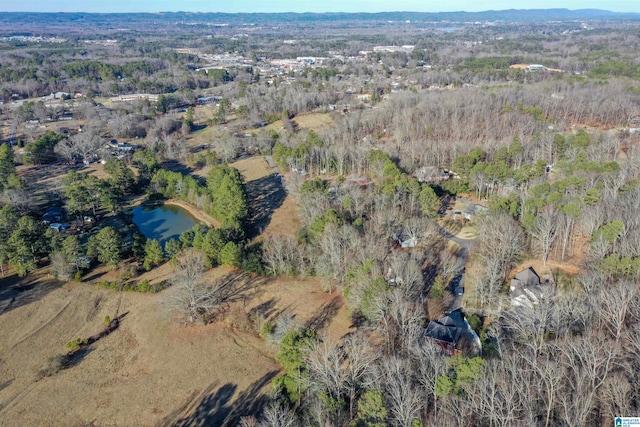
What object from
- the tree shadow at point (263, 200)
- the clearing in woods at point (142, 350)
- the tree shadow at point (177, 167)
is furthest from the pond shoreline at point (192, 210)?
the tree shadow at point (177, 167)

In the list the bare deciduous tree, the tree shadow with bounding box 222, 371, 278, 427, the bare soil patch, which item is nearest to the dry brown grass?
the bare soil patch

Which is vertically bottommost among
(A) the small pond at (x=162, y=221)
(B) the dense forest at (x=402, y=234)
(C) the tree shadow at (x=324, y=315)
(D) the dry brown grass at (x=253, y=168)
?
(A) the small pond at (x=162, y=221)

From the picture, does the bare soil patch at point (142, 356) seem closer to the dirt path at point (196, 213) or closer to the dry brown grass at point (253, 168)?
the dirt path at point (196, 213)

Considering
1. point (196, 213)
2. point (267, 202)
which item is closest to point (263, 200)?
point (267, 202)

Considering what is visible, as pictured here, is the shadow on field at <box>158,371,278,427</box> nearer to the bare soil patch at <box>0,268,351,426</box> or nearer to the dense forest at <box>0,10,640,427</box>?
the bare soil patch at <box>0,268,351,426</box>

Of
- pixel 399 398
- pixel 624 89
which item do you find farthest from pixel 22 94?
pixel 624 89

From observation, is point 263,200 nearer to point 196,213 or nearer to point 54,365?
point 196,213
